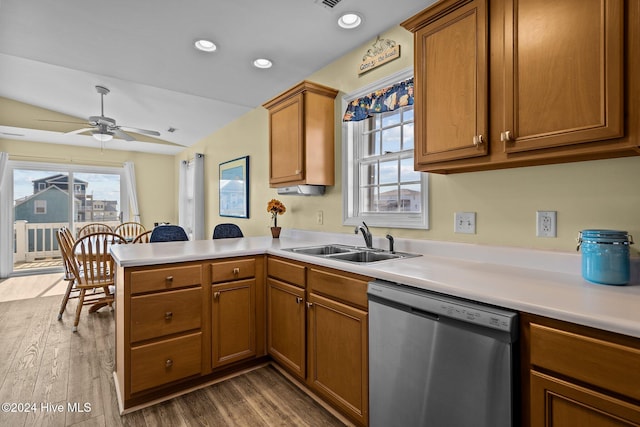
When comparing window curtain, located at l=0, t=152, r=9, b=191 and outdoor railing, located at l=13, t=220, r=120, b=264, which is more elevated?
window curtain, located at l=0, t=152, r=9, b=191

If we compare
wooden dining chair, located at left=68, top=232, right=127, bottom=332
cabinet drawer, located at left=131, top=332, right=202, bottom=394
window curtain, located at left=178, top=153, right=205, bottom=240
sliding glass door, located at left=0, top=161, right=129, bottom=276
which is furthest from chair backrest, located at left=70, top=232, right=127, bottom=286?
sliding glass door, located at left=0, top=161, right=129, bottom=276

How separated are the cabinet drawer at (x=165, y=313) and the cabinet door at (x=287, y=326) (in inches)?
19.7

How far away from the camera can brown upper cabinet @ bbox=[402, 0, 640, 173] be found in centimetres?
110

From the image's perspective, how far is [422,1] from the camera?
6.55ft

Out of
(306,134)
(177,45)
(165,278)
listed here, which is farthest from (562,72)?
(177,45)

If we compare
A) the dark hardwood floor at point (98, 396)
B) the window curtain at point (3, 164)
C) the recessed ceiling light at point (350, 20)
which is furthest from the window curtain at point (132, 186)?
the recessed ceiling light at point (350, 20)

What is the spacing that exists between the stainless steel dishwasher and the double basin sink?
575 millimetres

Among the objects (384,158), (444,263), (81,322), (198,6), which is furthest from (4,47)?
(444,263)

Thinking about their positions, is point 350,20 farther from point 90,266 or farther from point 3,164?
point 3,164

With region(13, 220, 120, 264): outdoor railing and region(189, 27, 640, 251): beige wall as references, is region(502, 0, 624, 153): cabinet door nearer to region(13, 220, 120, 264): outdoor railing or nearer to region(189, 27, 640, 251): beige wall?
region(189, 27, 640, 251): beige wall

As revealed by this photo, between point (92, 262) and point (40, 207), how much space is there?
148 inches

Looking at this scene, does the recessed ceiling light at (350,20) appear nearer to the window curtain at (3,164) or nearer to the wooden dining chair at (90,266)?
the wooden dining chair at (90,266)

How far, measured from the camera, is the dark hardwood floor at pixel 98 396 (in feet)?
5.91

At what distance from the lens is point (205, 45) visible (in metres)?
2.67
